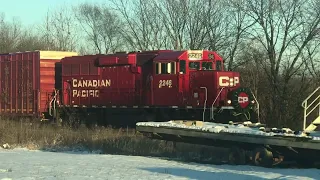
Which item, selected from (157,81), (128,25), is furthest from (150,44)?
(157,81)

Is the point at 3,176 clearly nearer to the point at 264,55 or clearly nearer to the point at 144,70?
the point at 144,70

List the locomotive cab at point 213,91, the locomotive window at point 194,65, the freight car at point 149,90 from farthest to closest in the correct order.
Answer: the locomotive window at point 194,65 < the freight car at point 149,90 < the locomotive cab at point 213,91

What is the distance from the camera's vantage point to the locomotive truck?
19.0 meters

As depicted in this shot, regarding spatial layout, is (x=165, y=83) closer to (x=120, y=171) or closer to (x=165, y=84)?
(x=165, y=84)

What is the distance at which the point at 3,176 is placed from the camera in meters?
8.91

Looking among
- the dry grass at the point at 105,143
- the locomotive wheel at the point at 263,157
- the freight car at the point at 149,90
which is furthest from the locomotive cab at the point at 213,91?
the locomotive wheel at the point at 263,157

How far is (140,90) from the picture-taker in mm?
21062

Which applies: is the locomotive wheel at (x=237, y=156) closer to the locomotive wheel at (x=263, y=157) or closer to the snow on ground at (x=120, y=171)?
the locomotive wheel at (x=263, y=157)

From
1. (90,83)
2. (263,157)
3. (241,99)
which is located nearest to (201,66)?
(241,99)

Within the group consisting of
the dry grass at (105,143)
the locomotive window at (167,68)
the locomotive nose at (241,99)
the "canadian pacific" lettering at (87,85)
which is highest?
the locomotive window at (167,68)

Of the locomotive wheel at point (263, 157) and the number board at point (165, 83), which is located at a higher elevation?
the number board at point (165, 83)

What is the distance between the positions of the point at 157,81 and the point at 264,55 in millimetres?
7187

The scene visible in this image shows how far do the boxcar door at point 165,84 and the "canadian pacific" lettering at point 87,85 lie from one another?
118 inches

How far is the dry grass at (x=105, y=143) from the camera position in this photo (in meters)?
14.6
